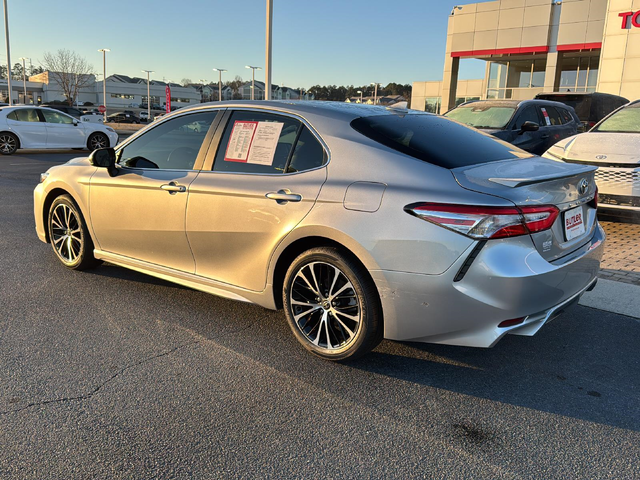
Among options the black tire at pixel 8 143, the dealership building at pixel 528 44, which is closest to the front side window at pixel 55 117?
the black tire at pixel 8 143

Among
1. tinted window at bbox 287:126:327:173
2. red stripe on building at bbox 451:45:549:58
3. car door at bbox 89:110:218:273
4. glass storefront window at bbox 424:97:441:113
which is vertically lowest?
car door at bbox 89:110:218:273

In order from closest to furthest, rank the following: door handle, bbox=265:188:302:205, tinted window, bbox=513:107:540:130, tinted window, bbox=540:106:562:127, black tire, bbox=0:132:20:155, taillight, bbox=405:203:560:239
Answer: taillight, bbox=405:203:560:239
door handle, bbox=265:188:302:205
tinted window, bbox=513:107:540:130
tinted window, bbox=540:106:562:127
black tire, bbox=0:132:20:155

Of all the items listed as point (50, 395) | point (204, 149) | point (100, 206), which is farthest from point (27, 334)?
point (204, 149)

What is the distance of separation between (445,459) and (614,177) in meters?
5.44

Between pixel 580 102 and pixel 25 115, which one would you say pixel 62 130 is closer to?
pixel 25 115

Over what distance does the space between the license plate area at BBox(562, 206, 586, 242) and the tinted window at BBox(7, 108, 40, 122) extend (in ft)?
58.3

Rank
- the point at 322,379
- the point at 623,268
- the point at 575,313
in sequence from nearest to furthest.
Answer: the point at 322,379 → the point at 575,313 → the point at 623,268

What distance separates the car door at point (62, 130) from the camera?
17.9 metres

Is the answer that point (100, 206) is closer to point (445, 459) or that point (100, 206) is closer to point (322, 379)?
point (322, 379)

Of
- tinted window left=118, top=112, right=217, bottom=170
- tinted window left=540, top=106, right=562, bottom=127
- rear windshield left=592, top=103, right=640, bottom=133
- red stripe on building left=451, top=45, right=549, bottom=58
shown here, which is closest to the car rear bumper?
tinted window left=118, top=112, right=217, bottom=170

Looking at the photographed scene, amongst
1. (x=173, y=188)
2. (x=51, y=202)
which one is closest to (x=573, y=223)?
(x=173, y=188)

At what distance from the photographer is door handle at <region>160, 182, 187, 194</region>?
415cm

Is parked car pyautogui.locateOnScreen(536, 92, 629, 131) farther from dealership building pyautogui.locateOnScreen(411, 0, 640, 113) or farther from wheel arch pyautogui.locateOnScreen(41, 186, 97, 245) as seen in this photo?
dealership building pyautogui.locateOnScreen(411, 0, 640, 113)

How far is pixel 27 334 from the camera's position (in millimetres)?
3893
